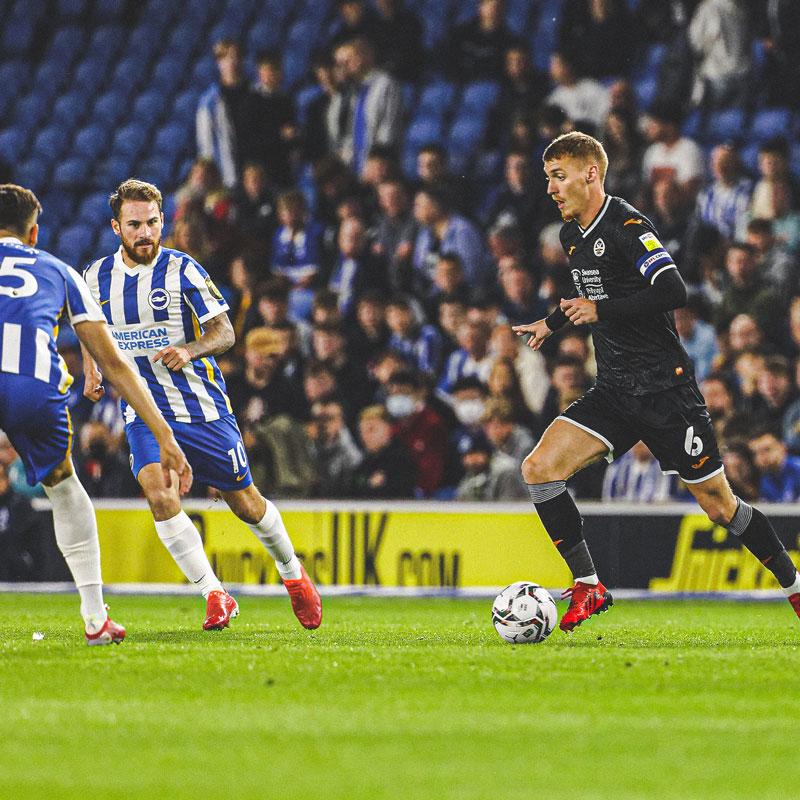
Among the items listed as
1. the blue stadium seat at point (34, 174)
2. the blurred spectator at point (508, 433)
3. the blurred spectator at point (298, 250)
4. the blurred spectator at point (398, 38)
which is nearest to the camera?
the blurred spectator at point (508, 433)

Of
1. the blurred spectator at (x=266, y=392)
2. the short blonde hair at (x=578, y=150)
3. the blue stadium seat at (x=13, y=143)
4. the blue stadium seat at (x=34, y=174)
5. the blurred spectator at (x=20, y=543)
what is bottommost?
the blurred spectator at (x=20, y=543)

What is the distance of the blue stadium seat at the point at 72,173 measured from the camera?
16688mm

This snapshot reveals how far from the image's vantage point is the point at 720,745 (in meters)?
3.68

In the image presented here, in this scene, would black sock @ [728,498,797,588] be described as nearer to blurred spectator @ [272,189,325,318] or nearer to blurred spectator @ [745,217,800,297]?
blurred spectator @ [745,217,800,297]

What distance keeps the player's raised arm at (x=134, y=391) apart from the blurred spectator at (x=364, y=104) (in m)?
8.63

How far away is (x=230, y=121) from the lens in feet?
47.4

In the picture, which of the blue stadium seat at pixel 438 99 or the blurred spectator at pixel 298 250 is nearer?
the blurred spectator at pixel 298 250

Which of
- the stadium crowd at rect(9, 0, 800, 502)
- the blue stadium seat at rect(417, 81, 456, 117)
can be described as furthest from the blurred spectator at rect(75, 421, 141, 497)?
the blue stadium seat at rect(417, 81, 456, 117)

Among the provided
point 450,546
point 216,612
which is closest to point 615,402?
point 216,612

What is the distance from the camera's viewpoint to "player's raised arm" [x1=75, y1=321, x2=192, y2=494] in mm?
4973

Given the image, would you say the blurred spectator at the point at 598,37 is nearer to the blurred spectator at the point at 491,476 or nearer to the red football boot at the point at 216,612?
the blurred spectator at the point at 491,476

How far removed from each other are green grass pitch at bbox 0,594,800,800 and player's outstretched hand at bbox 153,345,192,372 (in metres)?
1.31

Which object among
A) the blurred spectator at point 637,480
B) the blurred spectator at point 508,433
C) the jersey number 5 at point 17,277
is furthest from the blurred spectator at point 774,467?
the jersey number 5 at point 17,277

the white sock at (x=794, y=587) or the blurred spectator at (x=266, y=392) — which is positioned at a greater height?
the blurred spectator at (x=266, y=392)
